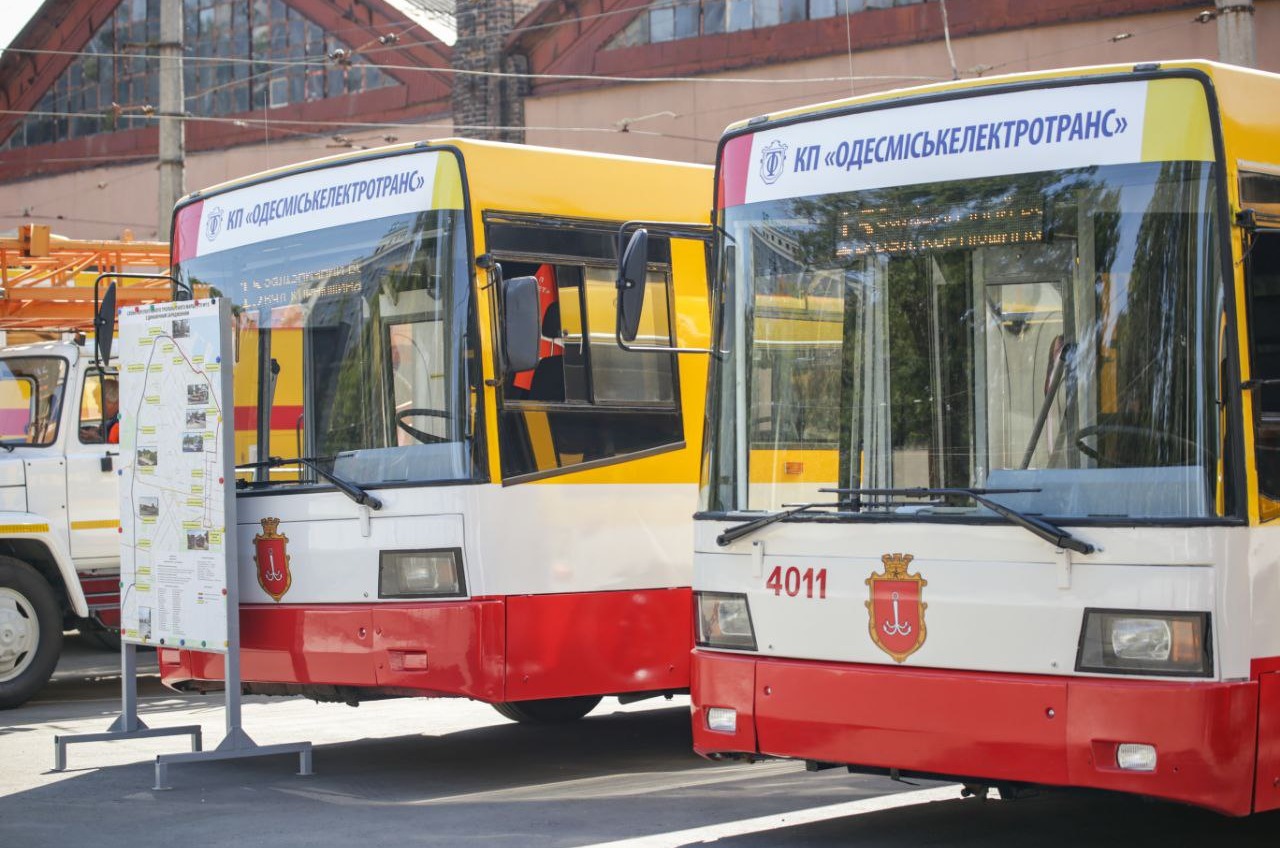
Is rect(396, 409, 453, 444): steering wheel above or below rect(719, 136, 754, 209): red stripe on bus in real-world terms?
below

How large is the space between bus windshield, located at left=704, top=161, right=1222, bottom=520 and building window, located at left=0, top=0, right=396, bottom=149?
28.0 m

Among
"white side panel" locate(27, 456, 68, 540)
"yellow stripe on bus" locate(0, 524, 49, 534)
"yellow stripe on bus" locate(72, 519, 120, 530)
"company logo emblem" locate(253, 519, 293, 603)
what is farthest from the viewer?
"yellow stripe on bus" locate(72, 519, 120, 530)

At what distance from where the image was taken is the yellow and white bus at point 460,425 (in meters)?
8.69

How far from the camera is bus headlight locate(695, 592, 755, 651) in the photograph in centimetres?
714

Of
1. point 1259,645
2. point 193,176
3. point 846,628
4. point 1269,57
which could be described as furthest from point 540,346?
point 193,176

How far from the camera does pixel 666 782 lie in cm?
921

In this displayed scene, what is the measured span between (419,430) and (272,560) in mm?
1154

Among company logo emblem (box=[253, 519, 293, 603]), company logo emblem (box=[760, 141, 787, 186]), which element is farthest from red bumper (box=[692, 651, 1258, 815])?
company logo emblem (box=[253, 519, 293, 603])

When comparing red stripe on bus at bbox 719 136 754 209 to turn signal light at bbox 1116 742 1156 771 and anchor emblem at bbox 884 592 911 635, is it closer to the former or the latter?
anchor emblem at bbox 884 592 911 635

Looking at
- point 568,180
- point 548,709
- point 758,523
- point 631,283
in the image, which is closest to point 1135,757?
point 758,523

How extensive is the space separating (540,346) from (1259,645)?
4.00 metres

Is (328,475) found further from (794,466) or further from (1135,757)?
(1135,757)

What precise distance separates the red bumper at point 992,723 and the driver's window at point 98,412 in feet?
25.3

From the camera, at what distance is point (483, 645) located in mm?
8586
